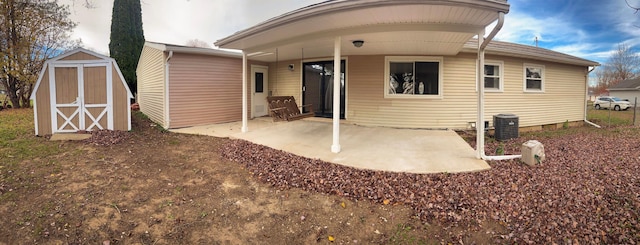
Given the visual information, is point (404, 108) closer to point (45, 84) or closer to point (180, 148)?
point (180, 148)

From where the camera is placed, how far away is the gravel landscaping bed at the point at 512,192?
260 centimetres

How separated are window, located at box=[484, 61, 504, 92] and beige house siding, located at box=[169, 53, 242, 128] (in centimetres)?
764

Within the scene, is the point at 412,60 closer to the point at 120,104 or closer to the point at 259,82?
the point at 259,82

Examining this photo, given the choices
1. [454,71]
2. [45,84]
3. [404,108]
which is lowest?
[404,108]

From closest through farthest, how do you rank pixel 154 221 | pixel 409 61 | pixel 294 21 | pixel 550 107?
pixel 154 221, pixel 294 21, pixel 409 61, pixel 550 107

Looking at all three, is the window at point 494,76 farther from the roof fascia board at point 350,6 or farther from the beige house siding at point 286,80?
the beige house siding at point 286,80

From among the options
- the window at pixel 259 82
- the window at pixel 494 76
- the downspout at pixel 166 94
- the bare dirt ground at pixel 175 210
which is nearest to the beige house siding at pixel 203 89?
the downspout at pixel 166 94

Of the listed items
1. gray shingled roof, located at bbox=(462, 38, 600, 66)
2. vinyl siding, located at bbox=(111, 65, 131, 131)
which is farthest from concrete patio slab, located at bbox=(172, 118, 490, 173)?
gray shingled roof, located at bbox=(462, 38, 600, 66)

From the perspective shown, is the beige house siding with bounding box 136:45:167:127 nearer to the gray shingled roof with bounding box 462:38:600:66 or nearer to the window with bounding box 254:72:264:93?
the window with bounding box 254:72:264:93

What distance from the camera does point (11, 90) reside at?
12.6 meters

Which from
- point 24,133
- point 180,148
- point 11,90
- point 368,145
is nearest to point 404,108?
point 368,145

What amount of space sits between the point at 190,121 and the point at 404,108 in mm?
6197

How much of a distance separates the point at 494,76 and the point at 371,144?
17.1ft

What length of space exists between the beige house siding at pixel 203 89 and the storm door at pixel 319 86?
2223mm
